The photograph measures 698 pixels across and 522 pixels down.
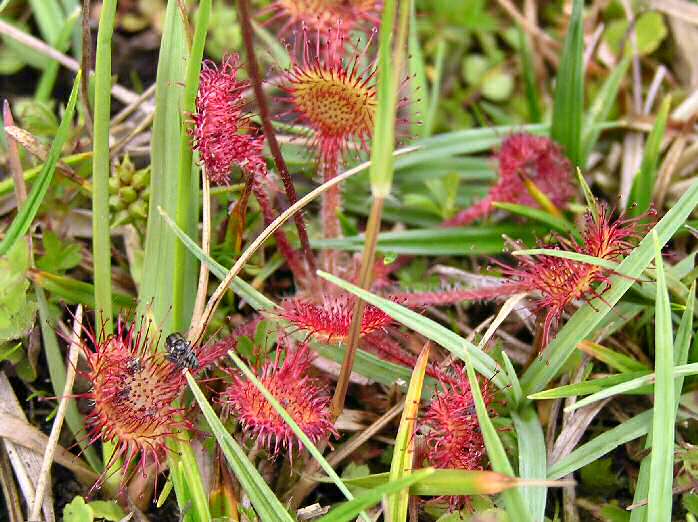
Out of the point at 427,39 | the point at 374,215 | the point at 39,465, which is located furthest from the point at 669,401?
the point at 427,39

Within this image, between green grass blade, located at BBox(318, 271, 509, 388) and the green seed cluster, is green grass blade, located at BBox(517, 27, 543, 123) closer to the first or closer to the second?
green grass blade, located at BBox(318, 271, 509, 388)

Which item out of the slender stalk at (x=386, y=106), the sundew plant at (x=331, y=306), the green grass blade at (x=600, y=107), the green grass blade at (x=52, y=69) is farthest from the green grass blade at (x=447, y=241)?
the green grass blade at (x=52, y=69)

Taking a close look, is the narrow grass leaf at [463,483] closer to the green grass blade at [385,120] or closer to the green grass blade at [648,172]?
the green grass blade at [385,120]

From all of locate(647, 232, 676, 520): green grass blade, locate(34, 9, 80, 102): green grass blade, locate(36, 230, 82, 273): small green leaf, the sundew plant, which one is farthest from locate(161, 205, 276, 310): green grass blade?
locate(34, 9, 80, 102): green grass blade

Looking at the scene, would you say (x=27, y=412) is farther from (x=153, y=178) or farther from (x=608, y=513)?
(x=608, y=513)

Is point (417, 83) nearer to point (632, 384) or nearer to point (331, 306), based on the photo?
point (331, 306)
